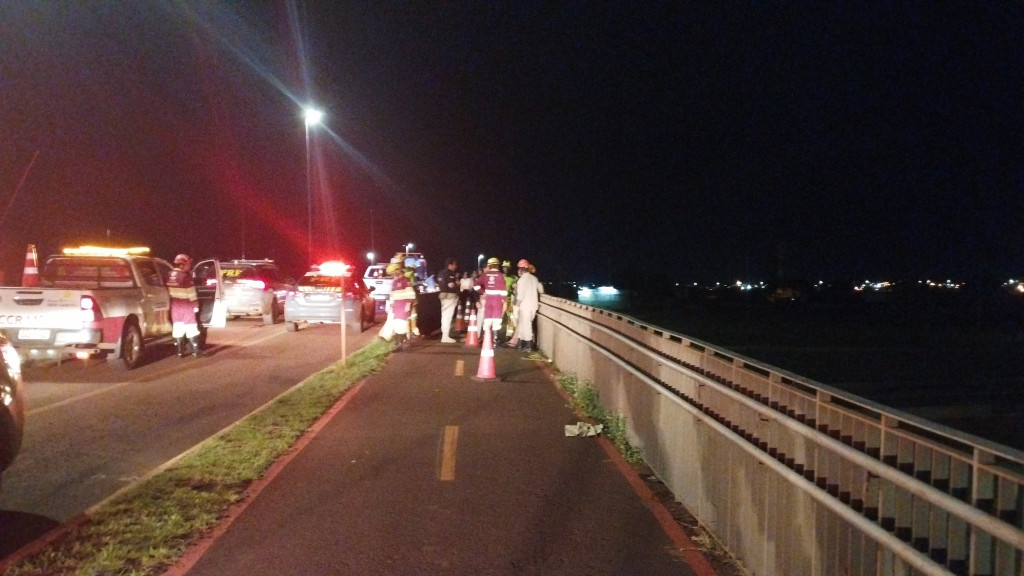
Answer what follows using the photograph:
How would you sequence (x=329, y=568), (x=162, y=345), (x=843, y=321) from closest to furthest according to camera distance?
(x=329, y=568) < (x=162, y=345) < (x=843, y=321)

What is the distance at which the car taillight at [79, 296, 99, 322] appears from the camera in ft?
44.8

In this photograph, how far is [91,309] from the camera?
13.7m

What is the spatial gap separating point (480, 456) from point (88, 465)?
12.0 ft

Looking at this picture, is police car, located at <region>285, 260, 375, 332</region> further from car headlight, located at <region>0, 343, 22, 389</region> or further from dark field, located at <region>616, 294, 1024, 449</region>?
car headlight, located at <region>0, 343, 22, 389</region>

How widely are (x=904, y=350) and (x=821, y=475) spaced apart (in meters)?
20.1

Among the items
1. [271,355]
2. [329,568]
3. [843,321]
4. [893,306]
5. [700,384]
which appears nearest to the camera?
[329,568]

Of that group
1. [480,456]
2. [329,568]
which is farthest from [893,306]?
[329,568]

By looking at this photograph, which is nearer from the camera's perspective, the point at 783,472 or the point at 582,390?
the point at 783,472

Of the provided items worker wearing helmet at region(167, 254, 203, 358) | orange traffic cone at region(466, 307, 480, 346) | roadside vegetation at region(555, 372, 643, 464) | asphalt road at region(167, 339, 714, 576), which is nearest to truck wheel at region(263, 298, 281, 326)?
worker wearing helmet at region(167, 254, 203, 358)

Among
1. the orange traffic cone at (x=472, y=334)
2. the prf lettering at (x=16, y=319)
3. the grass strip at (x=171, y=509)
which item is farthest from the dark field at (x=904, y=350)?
the prf lettering at (x=16, y=319)

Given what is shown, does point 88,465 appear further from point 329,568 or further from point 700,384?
point 700,384

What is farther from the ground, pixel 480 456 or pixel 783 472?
pixel 783 472

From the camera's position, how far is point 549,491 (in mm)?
7516

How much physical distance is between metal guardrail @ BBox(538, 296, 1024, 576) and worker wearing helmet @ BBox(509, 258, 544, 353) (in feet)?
31.4
